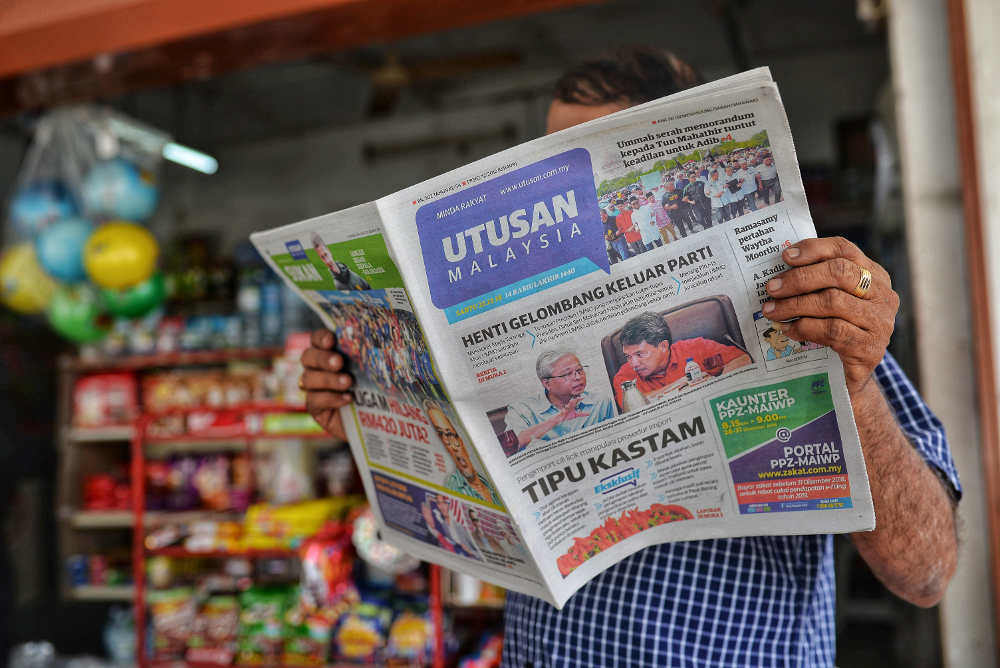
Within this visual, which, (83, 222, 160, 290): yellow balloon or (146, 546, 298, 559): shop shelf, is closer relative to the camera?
(146, 546, 298, 559): shop shelf

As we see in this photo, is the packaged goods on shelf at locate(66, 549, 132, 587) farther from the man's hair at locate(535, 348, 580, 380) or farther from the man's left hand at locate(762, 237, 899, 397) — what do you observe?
the man's left hand at locate(762, 237, 899, 397)

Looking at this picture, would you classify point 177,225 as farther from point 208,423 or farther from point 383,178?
point 208,423

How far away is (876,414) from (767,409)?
12 centimetres

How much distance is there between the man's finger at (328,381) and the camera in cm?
84

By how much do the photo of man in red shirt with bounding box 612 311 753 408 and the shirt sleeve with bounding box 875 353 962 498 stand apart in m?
0.29

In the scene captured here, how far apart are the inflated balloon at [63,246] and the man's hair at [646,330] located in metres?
2.61

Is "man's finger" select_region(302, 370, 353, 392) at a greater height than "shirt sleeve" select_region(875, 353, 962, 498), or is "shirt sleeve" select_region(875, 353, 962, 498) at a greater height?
"man's finger" select_region(302, 370, 353, 392)

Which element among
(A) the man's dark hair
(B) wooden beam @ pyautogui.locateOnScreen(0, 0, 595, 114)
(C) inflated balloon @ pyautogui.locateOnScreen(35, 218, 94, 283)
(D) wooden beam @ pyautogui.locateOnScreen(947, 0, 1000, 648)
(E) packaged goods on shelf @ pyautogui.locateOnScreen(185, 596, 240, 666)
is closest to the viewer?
(A) the man's dark hair

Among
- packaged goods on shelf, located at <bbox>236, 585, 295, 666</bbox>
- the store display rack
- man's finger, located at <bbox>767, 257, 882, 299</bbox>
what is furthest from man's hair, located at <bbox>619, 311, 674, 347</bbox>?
packaged goods on shelf, located at <bbox>236, 585, 295, 666</bbox>

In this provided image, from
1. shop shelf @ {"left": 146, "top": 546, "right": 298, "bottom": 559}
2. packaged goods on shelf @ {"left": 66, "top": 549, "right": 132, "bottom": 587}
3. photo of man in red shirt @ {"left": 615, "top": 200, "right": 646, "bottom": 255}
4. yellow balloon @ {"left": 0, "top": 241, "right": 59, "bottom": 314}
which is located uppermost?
yellow balloon @ {"left": 0, "top": 241, "right": 59, "bottom": 314}

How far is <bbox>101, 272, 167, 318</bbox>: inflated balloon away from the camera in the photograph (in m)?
2.77

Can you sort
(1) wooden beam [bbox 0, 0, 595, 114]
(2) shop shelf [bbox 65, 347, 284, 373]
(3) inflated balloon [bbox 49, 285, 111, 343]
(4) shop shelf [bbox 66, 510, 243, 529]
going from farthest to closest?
(2) shop shelf [bbox 65, 347, 284, 373] < (4) shop shelf [bbox 66, 510, 243, 529] < (3) inflated balloon [bbox 49, 285, 111, 343] < (1) wooden beam [bbox 0, 0, 595, 114]

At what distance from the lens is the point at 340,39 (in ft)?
6.85

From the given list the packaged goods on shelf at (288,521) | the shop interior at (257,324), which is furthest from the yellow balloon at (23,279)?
the packaged goods on shelf at (288,521)
